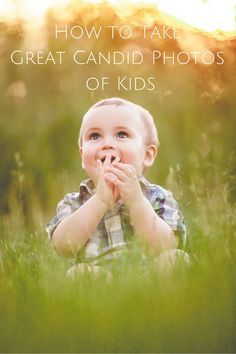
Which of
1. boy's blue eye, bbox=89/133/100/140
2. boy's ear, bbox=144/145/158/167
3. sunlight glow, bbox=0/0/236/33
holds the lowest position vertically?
boy's ear, bbox=144/145/158/167

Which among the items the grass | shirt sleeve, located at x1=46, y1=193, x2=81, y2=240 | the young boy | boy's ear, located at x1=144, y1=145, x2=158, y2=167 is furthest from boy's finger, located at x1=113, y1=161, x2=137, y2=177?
the grass

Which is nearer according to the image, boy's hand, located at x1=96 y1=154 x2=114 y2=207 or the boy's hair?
boy's hand, located at x1=96 y1=154 x2=114 y2=207

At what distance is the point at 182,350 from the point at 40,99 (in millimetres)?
1161

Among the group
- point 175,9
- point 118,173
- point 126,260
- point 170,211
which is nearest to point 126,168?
point 118,173

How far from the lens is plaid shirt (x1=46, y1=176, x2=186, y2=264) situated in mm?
3254

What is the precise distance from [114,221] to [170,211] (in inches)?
8.9

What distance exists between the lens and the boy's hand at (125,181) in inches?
128

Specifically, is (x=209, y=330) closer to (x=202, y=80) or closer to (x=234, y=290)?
(x=234, y=290)

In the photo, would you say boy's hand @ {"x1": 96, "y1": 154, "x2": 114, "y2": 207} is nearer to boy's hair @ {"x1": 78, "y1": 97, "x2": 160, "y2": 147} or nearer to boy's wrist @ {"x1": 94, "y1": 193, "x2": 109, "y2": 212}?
boy's wrist @ {"x1": 94, "y1": 193, "x2": 109, "y2": 212}

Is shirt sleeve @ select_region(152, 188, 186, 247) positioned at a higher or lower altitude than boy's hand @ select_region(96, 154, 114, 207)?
lower

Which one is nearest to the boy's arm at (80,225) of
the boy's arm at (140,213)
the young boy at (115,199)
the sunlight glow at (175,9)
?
the young boy at (115,199)

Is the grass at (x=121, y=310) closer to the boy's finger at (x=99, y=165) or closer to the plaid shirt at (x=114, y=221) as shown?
the plaid shirt at (x=114, y=221)

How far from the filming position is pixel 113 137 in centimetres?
331

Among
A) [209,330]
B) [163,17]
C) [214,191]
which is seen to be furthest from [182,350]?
[163,17]
